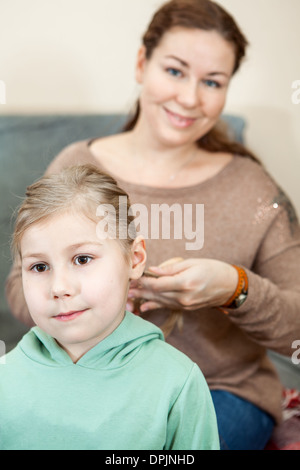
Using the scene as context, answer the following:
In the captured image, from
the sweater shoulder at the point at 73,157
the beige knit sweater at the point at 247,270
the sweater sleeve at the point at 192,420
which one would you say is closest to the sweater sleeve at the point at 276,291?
the beige knit sweater at the point at 247,270

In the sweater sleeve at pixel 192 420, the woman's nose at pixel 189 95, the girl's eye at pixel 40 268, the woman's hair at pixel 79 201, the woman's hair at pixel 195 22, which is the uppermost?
the woman's hair at pixel 195 22

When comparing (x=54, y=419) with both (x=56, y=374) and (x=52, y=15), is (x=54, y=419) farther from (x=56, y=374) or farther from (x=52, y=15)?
(x=52, y=15)

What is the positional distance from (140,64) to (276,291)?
0.37m

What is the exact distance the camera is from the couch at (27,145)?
0.72m

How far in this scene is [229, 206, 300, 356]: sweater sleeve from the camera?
0.76 metres

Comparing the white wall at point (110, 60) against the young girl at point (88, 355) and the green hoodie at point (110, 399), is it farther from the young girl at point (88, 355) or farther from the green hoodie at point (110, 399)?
the green hoodie at point (110, 399)

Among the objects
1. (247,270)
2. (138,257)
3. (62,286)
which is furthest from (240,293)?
(62,286)

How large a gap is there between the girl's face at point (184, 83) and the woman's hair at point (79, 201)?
0.54ft

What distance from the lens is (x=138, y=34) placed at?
74 centimetres

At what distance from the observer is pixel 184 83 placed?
0.71 m

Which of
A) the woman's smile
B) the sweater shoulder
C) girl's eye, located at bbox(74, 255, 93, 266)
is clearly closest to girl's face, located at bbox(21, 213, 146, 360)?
girl's eye, located at bbox(74, 255, 93, 266)

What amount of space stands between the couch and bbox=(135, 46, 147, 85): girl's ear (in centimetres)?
7

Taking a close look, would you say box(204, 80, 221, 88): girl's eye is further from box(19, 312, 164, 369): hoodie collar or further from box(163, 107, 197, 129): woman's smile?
box(19, 312, 164, 369): hoodie collar
